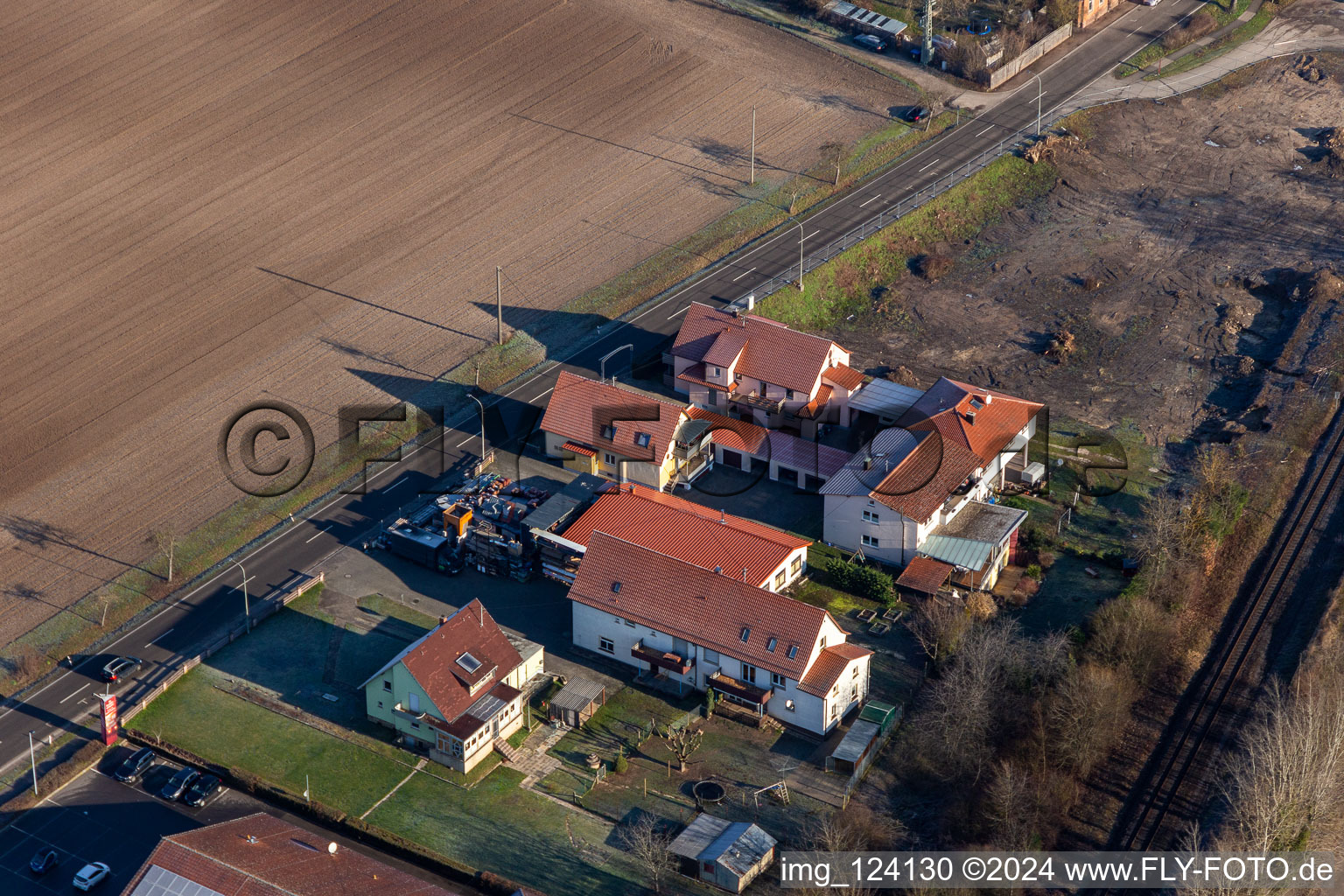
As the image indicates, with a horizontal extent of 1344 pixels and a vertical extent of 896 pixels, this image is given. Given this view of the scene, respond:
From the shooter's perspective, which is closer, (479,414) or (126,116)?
(479,414)

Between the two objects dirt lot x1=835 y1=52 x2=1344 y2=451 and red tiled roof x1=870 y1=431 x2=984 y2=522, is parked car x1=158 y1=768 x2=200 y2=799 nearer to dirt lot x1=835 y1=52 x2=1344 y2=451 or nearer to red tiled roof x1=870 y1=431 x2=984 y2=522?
red tiled roof x1=870 y1=431 x2=984 y2=522

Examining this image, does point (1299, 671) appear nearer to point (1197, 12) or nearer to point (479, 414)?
point (479, 414)

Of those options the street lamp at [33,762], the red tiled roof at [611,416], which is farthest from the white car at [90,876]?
the red tiled roof at [611,416]

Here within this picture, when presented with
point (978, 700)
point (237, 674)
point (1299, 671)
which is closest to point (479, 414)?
point (237, 674)

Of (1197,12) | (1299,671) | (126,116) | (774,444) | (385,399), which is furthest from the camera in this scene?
(1197,12)

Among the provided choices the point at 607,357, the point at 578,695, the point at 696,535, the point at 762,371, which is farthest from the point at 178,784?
the point at 762,371

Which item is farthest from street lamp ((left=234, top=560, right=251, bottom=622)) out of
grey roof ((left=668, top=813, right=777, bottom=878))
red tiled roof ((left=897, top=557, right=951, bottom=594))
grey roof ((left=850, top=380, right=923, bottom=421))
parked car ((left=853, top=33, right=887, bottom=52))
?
parked car ((left=853, top=33, right=887, bottom=52))

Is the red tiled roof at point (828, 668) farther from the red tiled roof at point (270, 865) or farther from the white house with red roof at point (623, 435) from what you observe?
the red tiled roof at point (270, 865)
